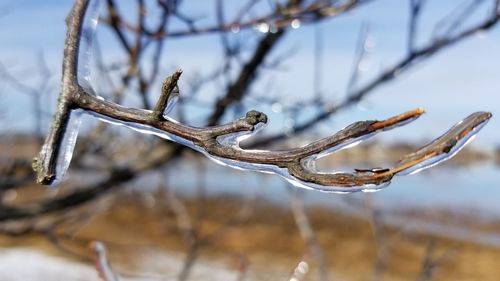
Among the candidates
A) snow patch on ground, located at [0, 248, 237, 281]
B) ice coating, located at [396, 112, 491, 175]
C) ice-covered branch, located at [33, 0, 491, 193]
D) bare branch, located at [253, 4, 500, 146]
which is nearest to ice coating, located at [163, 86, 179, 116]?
ice-covered branch, located at [33, 0, 491, 193]

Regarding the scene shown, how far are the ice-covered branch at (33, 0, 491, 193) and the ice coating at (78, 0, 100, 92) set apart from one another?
0.02 m

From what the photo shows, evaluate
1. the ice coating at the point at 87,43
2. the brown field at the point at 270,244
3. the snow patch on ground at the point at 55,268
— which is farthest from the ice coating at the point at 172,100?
the brown field at the point at 270,244

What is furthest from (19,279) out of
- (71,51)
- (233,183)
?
(233,183)

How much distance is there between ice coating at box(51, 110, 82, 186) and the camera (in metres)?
0.71

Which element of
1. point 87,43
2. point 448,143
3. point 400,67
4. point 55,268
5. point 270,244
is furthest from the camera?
point 270,244

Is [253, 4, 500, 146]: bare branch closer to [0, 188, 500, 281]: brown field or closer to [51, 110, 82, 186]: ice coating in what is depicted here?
[51, 110, 82, 186]: ice coating

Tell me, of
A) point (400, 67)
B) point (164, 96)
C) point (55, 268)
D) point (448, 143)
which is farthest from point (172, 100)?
point (55, 268)

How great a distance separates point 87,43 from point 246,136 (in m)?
0.28

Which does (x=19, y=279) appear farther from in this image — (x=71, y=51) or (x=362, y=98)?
(x=71, y=51)

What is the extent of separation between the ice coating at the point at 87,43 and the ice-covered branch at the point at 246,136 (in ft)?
0.08

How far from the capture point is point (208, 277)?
25.2ft

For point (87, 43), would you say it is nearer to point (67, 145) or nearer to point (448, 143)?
point (67, 145)

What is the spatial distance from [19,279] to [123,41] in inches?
210

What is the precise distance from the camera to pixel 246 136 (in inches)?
26.7
